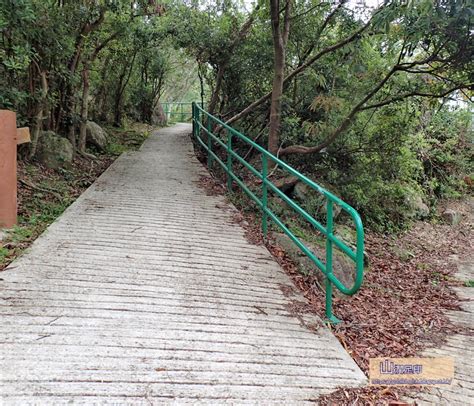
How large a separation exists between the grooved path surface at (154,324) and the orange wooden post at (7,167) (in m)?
0.45

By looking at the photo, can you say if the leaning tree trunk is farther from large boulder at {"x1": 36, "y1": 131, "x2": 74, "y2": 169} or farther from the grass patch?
large boulder at {"x1": 36, "y1": 131, "x2": 74, "y2": 169}

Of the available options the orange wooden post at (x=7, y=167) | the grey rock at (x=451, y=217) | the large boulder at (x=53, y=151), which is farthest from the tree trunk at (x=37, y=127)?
the grey rock at (x=451, y=217)

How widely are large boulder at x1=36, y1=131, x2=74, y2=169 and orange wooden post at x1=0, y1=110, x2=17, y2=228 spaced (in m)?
3.16

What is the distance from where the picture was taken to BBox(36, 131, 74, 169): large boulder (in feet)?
23.5

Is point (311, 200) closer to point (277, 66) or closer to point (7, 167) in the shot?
point (277, 66)

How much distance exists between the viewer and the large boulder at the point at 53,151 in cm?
715

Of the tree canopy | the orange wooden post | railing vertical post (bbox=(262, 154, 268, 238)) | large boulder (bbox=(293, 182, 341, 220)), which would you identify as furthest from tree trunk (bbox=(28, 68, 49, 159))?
large boulder (bbox=(293, 182, 341, 220))

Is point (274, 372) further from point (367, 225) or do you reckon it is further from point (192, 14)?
point (192, 14)

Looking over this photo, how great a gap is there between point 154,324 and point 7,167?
2.48 metres

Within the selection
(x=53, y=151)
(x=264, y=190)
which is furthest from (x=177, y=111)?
(x=264, y=190)

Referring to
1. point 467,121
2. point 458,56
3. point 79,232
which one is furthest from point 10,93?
point 467,121

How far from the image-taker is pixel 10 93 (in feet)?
18.3

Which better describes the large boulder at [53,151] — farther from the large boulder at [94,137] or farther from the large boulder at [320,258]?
the large boulder at [320,258]

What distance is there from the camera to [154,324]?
2.75 metres
